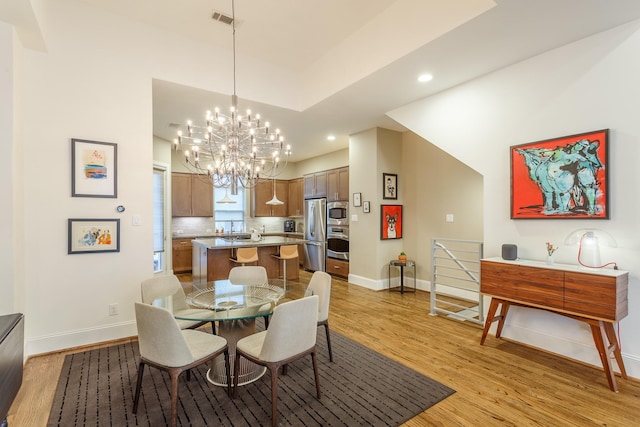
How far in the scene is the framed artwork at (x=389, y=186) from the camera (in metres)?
5.40

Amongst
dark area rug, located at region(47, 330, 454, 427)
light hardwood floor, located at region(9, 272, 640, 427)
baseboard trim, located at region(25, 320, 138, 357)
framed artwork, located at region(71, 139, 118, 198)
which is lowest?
light hardwood floor, located at region(9, 272, 640, 427)

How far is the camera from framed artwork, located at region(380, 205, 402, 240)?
17.5 feet

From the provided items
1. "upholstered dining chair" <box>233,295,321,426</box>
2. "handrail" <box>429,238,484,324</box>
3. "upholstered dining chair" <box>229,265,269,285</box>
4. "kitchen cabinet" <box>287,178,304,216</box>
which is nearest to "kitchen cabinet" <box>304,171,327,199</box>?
"kitchen cabinet" <box>287,178,304,216</box>

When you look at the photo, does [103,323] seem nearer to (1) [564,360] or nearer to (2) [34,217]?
(2) [34,217]

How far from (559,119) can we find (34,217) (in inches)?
201

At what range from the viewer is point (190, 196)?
7102 mm

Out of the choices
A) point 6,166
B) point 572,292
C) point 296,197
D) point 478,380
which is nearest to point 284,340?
point 478,380

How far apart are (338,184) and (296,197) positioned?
2.03 m

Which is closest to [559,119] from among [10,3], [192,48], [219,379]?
[219,379]

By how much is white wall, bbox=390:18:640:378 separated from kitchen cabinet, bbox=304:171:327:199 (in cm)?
334

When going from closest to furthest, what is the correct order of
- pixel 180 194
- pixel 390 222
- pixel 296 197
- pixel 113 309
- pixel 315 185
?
pixel 113 309 < pixel 390 222 < pixel 180 194 < pixel 315 185 < pixel 296 197

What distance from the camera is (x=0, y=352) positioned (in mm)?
1331

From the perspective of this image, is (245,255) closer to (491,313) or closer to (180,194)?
(180,194)

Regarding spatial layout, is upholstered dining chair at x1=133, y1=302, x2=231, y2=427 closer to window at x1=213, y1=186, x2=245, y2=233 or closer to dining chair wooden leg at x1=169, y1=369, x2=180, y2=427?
dining chair wooden leg at x1=169, y1=369, x2=180, y2=427
